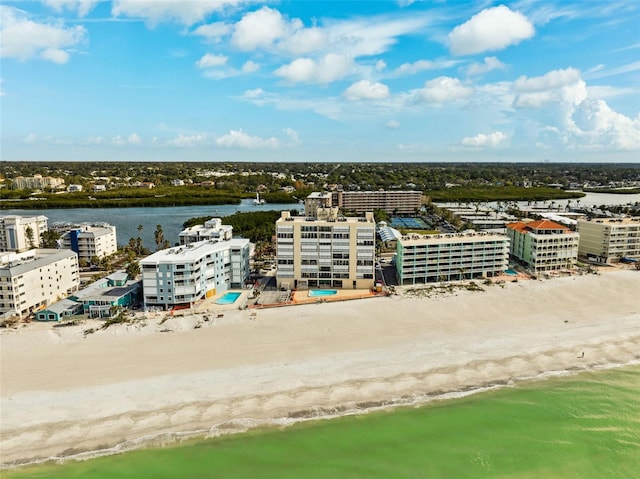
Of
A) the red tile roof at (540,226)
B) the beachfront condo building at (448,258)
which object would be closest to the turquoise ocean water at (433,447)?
the beachfront condo building at (448,258)

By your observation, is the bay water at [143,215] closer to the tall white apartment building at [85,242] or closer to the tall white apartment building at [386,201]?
the tall white apartment building at [85,242]

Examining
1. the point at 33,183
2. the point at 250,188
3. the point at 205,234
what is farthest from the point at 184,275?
the point at 33,183

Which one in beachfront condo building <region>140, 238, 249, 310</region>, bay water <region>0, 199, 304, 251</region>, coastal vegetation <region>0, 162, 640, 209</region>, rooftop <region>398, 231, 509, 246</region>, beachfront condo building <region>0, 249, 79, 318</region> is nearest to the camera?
beachfront condo building <region>0, 249, 79, 318</region>

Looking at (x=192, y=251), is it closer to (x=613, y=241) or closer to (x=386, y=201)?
(x=613, y=241)

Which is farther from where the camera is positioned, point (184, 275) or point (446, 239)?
point (446, 239)

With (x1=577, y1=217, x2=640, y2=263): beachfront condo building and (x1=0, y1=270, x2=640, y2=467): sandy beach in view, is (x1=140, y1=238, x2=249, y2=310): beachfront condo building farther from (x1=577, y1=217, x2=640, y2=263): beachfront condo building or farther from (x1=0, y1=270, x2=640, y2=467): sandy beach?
(x1=577, y1=217, x2=640, y2=263): beachfront condo building

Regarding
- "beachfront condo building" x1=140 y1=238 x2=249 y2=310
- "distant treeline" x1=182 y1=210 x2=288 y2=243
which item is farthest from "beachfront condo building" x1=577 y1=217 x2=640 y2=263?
"beachfront condo building" x1=140 y1=238 x2=249 y2=310
